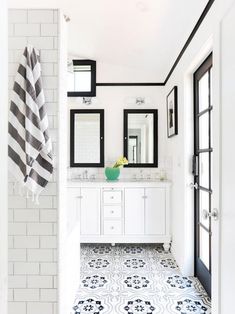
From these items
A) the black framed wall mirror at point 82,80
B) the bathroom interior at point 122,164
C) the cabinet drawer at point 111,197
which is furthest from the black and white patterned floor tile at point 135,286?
the black framed wall mirror at point 82,80

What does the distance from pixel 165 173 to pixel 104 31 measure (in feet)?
6.73

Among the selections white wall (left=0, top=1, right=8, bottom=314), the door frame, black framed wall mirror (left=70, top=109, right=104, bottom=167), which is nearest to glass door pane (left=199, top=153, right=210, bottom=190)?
the door frame

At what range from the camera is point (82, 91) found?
3754 mm

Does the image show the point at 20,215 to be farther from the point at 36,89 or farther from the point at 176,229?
the point at 176,229

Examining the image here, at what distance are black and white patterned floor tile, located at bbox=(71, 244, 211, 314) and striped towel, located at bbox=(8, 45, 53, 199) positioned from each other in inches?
46.4

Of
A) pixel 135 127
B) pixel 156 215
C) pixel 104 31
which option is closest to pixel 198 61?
pixel 104 31

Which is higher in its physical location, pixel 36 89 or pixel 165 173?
pixel 36 89

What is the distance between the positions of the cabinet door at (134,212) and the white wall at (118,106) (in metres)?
0.53

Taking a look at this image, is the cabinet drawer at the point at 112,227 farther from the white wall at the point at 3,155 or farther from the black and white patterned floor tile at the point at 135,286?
the white wall at the point at 3,155

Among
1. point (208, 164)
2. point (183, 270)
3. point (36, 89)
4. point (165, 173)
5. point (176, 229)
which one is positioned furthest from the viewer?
point (165, 173)

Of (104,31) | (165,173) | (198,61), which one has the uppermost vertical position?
(104,31)

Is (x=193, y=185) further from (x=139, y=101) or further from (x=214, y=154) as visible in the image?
(x=139, y=101)

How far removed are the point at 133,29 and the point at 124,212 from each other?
213 centimetres

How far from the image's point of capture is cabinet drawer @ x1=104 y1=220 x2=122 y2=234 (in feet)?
11.0
